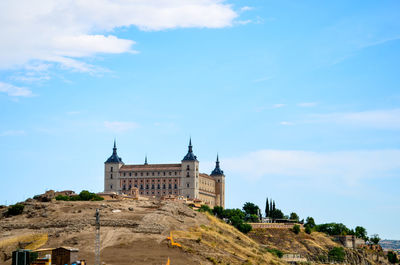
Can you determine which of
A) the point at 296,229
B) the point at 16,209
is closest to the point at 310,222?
the point at 296,229

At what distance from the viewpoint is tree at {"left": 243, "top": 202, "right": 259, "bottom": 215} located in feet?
584

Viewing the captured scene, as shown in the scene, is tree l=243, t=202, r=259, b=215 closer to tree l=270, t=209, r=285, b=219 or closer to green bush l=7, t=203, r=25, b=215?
tree l=270, t=209, r=285, b=219

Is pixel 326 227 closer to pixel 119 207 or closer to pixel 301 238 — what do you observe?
pixel 301 238

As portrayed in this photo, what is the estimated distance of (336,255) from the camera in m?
135

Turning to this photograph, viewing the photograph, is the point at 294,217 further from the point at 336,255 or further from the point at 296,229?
the point at 336,255

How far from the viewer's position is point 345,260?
450 ft

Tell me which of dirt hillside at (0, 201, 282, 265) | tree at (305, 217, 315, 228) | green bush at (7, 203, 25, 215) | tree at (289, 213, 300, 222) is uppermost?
tree at (289, 213, 300, 222)

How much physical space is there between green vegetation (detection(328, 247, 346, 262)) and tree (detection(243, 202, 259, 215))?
42.0 meters

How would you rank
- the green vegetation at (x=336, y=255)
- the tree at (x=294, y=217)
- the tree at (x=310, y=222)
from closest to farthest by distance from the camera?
the green vegetation at (x=336, y=255) < the tree at (x=310, y=222) < the tree at (x=294, y=217)

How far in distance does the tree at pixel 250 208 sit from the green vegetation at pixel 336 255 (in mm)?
41953

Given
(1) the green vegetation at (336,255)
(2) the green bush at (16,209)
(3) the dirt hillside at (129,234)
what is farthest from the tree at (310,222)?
(2) the green bush at (16,209)

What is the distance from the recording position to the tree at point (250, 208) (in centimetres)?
17788

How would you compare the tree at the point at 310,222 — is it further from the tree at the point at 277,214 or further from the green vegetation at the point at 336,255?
the green vegetation at the point at 336,255

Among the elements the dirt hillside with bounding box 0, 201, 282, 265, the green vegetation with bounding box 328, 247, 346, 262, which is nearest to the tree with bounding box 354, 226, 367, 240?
the green vegetation with bounding box 328, 247, 346, 262
